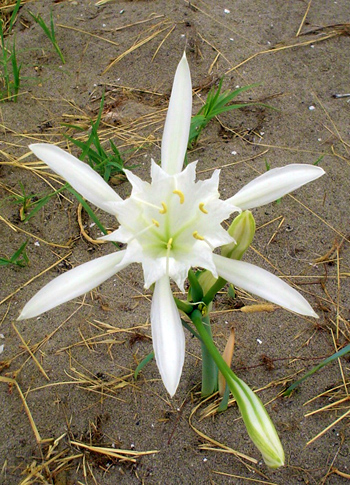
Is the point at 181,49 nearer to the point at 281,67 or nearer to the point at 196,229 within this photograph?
the point at 281,67

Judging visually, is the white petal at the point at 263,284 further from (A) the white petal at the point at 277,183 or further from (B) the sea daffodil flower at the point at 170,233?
(A) the white petal at the point at 277,183

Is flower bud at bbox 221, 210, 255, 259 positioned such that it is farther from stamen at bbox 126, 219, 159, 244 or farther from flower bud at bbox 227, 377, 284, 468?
flower bud at bbox 227, 377, 284, 468

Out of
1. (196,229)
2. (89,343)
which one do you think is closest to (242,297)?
(89,343)

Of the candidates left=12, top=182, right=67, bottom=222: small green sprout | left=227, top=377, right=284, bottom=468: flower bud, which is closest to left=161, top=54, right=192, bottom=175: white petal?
left=227, top=377, right=284, bottom=468: flower bud

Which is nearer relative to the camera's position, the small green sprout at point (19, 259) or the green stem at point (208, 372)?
the green stem at point (208, 372)

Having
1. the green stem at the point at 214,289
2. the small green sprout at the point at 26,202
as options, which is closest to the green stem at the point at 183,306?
the green stem at the point at 214,289
